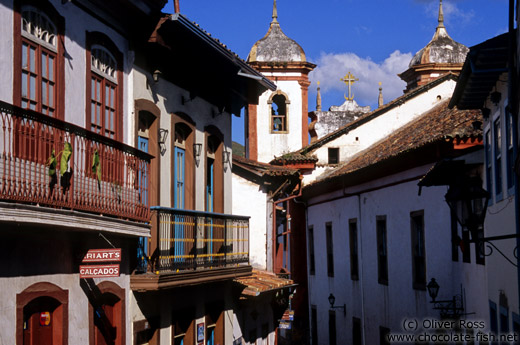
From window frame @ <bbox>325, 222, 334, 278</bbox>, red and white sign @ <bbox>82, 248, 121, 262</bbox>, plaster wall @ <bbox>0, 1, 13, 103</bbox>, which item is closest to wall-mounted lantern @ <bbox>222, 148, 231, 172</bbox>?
red and white sign @ <bbox>82, 248, 121, 262</bbox>

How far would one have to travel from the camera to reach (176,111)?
16.0 metres

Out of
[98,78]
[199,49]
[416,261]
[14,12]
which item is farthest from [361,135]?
[14,12]

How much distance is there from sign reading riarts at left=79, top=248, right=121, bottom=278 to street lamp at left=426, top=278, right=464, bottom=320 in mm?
10043

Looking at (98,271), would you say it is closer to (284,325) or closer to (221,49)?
(221,49)

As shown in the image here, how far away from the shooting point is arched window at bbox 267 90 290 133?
40.8 metres

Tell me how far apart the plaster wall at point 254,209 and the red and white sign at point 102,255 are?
1185 cm

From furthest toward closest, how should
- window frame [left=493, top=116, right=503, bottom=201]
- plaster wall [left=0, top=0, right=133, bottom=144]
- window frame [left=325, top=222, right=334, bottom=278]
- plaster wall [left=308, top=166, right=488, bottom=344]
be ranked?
window frame [left=325, top=222, right=334, bottom=278]
plaster wall [left=308, top=166, right=488, bottom=344]
window frame [left=493, top=116, right=503, bottom=201]
plaster wall [left=0, top=0, right=133, bottom=144]

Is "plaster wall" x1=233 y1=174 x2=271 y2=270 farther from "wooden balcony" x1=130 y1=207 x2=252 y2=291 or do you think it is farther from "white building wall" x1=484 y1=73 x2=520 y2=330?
"white building wall" x1=484 y1=73 x2=520 y2=330

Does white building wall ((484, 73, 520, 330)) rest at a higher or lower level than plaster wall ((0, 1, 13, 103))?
lower

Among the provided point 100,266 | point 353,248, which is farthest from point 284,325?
point 100,266

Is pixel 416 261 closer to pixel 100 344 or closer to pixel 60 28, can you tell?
pixel 100 344

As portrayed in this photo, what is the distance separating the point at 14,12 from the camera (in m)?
10.3

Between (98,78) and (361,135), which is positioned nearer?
(98,78)

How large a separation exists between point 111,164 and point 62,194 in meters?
1.76
